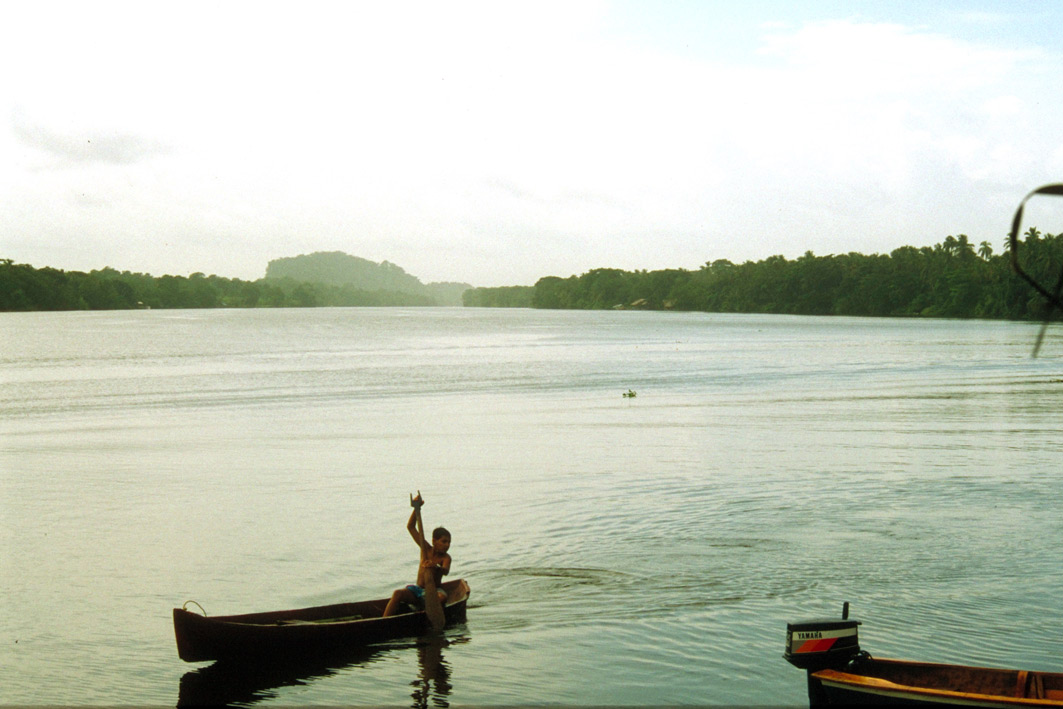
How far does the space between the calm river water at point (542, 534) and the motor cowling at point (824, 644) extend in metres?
2.31

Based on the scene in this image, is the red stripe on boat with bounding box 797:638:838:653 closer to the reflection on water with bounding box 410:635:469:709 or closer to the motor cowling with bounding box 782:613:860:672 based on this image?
the motor cowling with bounding box 782:613:860:672

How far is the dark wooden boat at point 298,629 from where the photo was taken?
12867 mm

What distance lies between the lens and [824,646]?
1033cm

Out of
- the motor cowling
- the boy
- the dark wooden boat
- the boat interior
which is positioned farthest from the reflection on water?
the boat interior

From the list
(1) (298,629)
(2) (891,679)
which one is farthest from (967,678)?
(1) (298,629)

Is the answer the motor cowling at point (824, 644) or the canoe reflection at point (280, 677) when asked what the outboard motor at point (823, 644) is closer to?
the motor cowling at point (824, 644)

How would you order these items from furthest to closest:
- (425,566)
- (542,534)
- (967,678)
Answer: (542,534), (425,566), (967,678)

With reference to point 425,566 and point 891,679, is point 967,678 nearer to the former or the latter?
point 891,679

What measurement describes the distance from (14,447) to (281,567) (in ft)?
64.8

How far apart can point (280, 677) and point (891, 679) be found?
7.58 meters

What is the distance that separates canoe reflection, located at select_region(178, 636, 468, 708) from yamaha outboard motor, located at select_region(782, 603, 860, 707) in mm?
4531

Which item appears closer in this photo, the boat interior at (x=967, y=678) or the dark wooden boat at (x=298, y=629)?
the boat interior at (x=967, y=678)

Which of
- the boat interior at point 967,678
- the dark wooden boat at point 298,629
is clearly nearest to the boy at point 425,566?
the dark wooden boat at point 298,629

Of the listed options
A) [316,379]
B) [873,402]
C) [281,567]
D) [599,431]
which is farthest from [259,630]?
[316,379]
